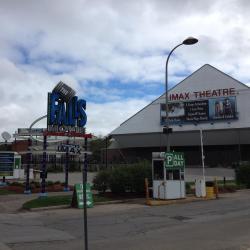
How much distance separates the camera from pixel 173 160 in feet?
82.6

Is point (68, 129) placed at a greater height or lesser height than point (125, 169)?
greater

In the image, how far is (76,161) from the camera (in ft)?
254

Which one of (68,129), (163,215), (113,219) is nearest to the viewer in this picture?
(113,219)

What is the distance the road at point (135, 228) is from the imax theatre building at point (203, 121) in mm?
59379

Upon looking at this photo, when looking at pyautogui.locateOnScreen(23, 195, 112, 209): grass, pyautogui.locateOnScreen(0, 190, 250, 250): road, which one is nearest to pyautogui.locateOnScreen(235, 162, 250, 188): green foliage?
pyautogui.locateOnScreen(0, 190, 250, 250): road

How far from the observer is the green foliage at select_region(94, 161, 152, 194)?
25.7 metres

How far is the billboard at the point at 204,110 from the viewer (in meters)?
80.6

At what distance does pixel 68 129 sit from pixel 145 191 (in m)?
5.88

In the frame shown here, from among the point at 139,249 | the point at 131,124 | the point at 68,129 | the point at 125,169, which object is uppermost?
the point at 131,124

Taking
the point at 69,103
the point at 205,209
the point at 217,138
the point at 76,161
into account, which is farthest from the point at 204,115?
the point at 205,209

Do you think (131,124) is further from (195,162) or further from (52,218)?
(52,218)

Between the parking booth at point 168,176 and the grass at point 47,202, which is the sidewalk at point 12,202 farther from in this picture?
the parking booth at point 168,176

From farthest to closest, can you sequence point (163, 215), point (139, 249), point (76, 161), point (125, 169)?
point (76, 161)
point (125, 169)
point (163, 215)
point (139, 249)

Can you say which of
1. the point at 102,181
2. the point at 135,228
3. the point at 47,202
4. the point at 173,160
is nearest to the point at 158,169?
the point at 173,160
